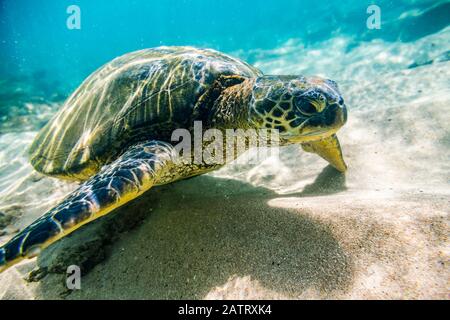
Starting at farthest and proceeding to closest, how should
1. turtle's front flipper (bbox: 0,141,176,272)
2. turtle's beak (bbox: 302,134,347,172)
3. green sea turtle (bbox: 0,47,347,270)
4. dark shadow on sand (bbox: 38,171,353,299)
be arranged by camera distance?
turtle's beak (bbox: 302,134,347,172) < green sea turtle (bbox: 0,47,347,270) < dark shadow on sand (bbox: 38,171,353,299) < turtle's front flipper (bbox: 0,141,176,272)

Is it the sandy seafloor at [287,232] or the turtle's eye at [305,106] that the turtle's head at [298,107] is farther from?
the sandy seafloor at [287,232]

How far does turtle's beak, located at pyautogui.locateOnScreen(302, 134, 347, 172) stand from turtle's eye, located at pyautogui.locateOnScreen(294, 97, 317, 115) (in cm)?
102

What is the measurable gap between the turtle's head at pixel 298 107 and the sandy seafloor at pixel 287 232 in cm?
74

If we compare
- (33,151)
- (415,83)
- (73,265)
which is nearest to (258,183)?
(73,265)

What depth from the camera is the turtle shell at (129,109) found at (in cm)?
315

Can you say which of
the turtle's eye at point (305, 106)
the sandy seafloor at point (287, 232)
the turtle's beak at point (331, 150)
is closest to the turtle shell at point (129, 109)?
the sandy seafloor at point (287, 232)

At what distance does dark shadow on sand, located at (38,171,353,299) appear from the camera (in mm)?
1879

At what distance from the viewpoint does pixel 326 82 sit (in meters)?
2.69

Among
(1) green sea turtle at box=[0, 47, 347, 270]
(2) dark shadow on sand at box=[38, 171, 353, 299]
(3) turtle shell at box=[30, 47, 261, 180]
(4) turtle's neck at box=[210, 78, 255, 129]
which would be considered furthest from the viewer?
(3) turtle shell at box=[30, 47, 261, 180]

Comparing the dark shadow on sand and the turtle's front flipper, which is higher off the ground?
the turtle's front flipper

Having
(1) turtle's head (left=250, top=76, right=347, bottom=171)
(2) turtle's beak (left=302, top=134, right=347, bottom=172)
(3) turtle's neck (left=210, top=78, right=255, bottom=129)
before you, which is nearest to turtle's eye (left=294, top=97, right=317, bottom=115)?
(1) turtle's head (left=250, top=76, right=347, bottom=171)

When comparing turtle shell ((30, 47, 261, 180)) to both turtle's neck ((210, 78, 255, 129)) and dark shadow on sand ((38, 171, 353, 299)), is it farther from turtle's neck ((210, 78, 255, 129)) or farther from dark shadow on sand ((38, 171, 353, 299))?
dark shadow on sand ((38, 171, 353, 299))

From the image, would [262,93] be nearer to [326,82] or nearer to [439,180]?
[326,82]

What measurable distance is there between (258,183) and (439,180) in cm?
219
